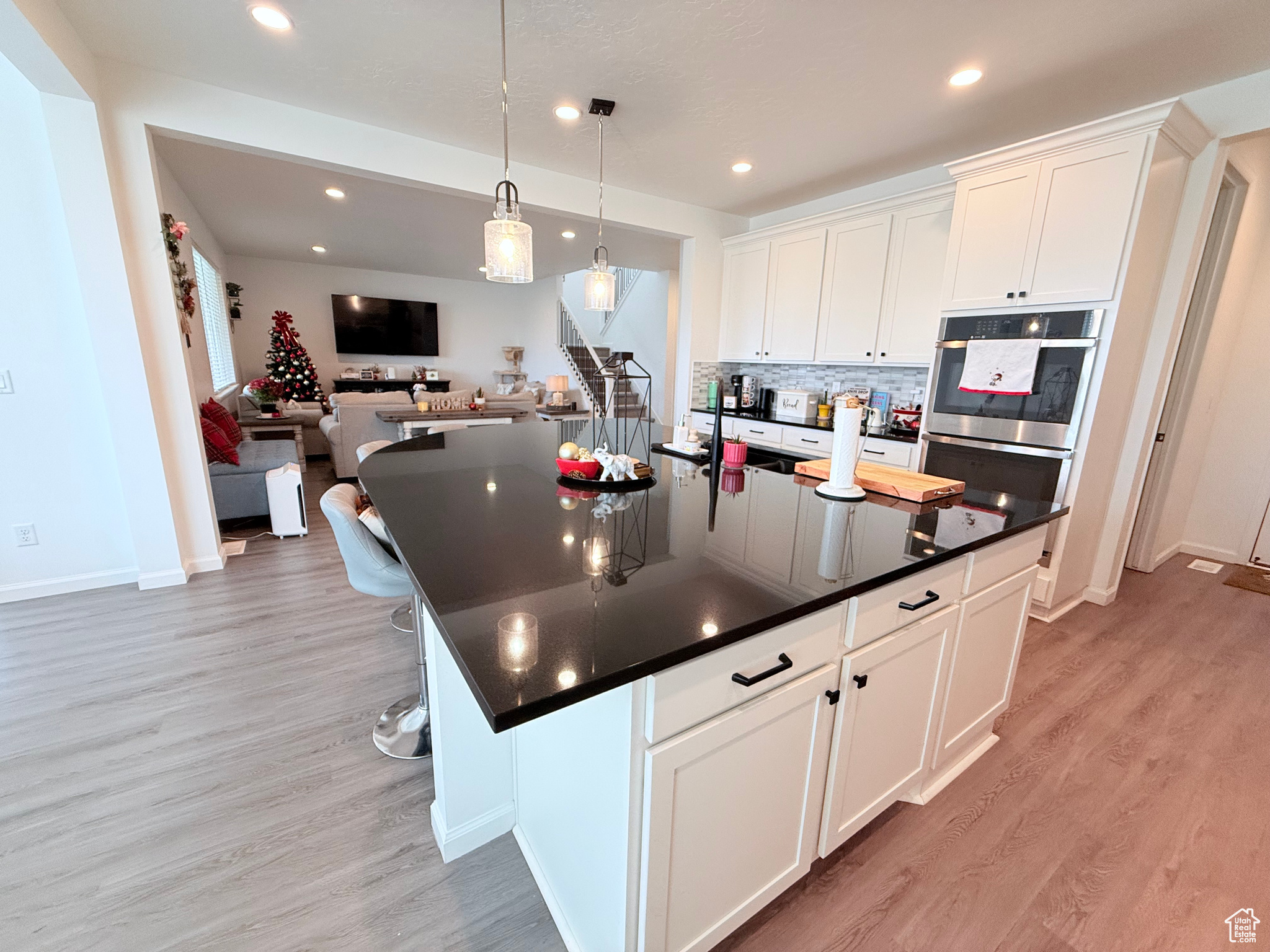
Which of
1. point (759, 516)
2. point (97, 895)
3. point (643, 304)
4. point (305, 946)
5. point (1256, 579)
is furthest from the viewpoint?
point (643, 304)

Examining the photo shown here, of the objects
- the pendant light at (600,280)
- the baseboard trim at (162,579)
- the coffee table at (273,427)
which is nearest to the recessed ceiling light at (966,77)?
the pendant light at (600,280)

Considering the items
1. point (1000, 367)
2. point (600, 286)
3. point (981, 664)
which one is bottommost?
point (981, 664)

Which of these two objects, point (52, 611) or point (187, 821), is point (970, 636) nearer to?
point (187, 821)

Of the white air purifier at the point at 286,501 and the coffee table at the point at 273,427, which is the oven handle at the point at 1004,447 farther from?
the coffee table at the point at 273,427

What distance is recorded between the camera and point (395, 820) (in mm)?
1503

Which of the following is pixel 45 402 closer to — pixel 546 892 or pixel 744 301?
pixel 546 892

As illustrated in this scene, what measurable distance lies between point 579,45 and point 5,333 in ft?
10.4

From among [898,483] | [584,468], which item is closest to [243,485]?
[584,468]

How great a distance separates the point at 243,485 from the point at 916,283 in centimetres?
500

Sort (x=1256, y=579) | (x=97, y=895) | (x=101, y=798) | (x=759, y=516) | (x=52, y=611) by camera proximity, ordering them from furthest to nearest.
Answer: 1. (x=1256, y=579)
2. (x=52, y=611)
3. (x=101, y=798)
4. (x=759, y=516)
5. (x=97, y=895)

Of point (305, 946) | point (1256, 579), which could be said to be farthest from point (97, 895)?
point (1256, 579)

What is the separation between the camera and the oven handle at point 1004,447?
2547mm

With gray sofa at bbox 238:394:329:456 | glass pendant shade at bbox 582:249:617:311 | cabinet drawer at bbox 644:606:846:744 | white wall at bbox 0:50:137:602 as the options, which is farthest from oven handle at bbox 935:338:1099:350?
gray sofa at bbox 238:394:329:456

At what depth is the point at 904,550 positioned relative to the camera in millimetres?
1207
